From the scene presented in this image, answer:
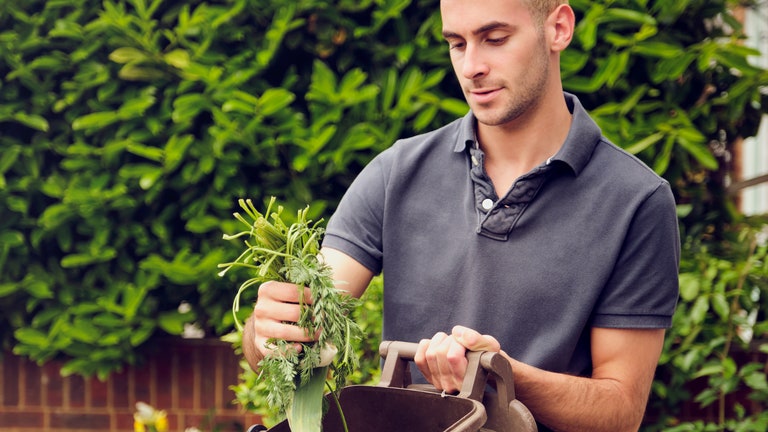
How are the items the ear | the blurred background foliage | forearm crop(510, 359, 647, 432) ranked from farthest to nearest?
the blurred background foliage → the ear → forearm crop(510, 359, 647, 432)

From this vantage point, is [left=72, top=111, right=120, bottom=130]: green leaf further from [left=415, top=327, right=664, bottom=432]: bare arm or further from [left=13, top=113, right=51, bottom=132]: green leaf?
[left=415, top=327, right=664, bottom=432]: bare arm

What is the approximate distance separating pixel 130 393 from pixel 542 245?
8.46 ft

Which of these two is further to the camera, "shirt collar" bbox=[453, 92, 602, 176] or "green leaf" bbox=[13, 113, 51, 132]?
"green leaf" bbox=[13, 113, 51, 132]

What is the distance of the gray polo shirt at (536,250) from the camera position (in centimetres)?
209

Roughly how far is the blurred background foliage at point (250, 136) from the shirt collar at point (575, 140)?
1.20 meters

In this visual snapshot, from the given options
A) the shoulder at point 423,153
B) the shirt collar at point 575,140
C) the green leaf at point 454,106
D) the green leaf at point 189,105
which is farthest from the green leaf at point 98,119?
the shirt collar at point 575,140

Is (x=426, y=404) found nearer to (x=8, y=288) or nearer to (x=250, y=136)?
(x=250, y=136)

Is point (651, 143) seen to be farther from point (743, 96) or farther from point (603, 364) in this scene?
point (603, 364)

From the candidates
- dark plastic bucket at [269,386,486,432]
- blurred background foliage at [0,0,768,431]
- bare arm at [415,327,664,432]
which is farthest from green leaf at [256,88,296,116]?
dark plastic bucket at [269,386,486,432]

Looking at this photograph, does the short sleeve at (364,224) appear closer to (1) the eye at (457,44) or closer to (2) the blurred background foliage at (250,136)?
(1) the eye at (457,44)

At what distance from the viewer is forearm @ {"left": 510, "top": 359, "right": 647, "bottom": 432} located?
6.33 feet

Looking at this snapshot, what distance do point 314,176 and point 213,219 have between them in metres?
0.41

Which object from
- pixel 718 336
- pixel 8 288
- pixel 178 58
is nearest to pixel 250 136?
pixel 178 58

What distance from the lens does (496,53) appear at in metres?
2.09
